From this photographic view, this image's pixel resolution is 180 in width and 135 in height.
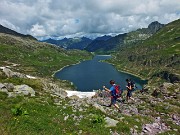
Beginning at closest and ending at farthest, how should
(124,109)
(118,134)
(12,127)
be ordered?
→ 1. (12,127)
2. (118,134)
3. (124,109)

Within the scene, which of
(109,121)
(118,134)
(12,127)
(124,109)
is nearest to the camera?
(12,127)

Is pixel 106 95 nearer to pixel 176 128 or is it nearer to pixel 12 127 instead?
pixel 176 128

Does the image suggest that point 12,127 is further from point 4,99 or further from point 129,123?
point 129,123

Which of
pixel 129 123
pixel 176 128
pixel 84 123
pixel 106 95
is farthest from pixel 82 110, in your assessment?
pixel 106 95

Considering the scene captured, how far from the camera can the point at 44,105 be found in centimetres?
3288

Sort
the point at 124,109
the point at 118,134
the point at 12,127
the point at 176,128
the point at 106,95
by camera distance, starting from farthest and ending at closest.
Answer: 1. the point at 106,95
2. the point at 124,109
3. the point at 176,128
4. the point at 118,134
5. the point at 12,127

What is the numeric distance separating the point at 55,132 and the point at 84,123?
4191mm

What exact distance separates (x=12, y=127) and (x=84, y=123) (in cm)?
805

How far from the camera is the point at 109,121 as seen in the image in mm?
29562

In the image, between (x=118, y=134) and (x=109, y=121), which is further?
(x=109, y=121)

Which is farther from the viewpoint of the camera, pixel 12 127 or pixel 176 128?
pixel 176 128

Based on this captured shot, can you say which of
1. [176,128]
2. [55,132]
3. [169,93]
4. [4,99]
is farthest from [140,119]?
[169,93]

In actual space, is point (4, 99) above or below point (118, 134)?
above

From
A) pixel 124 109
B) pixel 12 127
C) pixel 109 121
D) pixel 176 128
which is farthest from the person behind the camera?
pixel 124 109
